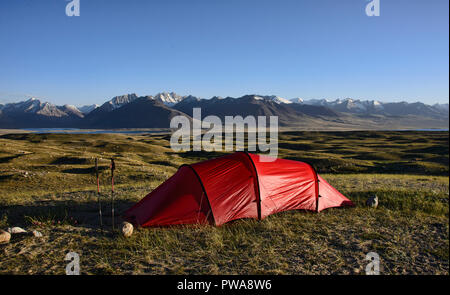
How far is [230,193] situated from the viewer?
35.9 feet

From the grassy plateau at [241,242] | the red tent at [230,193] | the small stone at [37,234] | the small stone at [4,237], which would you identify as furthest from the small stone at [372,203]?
the small stone at [4,237]

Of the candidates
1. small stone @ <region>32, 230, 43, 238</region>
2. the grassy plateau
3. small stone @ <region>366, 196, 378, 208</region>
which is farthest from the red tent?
small stone @ <region>32, 230, 43, 238</region>

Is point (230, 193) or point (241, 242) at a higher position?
point (230, 193)

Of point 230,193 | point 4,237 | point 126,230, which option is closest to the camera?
point 4,237

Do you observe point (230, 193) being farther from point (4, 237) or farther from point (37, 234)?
point (4, 237)

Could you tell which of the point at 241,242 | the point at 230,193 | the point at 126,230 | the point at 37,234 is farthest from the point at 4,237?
the point at 230,193

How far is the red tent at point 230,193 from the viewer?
10.4 m

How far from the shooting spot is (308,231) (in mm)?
10070

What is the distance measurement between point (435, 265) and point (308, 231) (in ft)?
12.4

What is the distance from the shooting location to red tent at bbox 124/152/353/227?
10438mm

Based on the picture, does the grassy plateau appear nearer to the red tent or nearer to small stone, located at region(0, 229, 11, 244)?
small stone, located at region(0, 229, 11, 244)

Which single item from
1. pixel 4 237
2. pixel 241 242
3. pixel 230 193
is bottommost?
pixel 241 242
